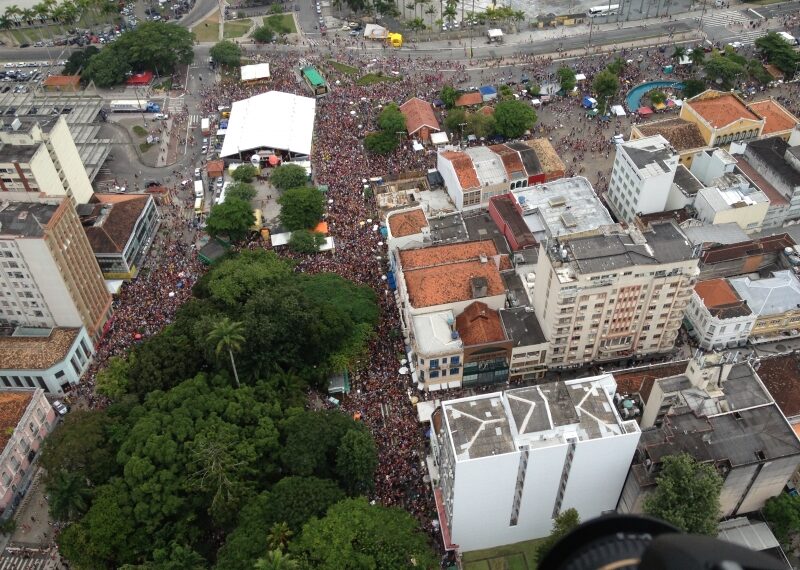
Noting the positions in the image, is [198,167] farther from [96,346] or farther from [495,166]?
[495,166]

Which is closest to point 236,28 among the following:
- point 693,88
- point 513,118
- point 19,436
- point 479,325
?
point 513,118

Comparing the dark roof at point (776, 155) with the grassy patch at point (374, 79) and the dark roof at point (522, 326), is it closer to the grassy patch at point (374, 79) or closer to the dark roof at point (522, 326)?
the dark roof at point (522, 326)

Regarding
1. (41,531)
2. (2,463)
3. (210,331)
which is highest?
(210,331)

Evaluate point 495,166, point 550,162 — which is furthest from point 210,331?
point 550,162

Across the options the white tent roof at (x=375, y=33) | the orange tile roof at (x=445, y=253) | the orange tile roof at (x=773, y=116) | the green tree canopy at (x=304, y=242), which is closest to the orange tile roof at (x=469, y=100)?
the white tent roof at (x=375, y=33)

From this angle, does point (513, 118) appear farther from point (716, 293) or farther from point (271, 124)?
point (716, 293)

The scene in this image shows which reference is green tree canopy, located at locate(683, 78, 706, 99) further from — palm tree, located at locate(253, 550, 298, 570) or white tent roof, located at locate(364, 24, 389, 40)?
palm tree, located at locate(253, 550, 298, 570)
